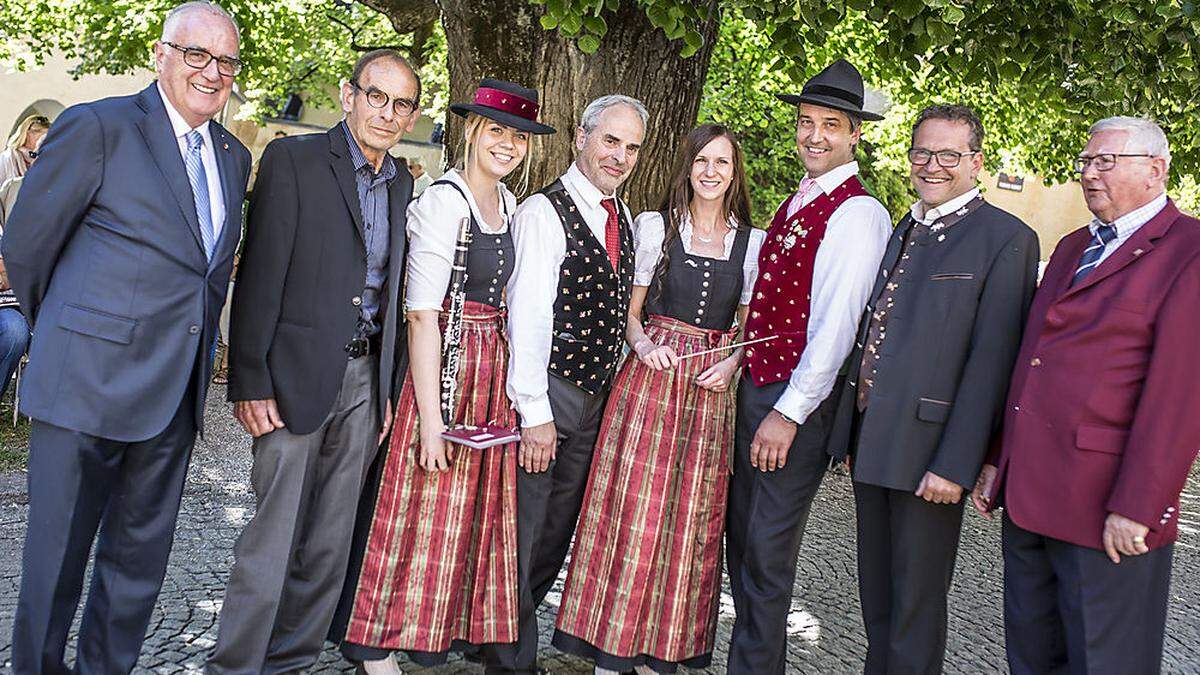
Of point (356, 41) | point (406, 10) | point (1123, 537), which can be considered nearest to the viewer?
point (1123, 537)

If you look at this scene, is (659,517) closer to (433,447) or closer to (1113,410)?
(433,447)

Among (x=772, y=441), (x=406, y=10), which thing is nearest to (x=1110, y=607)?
(x=772, y=441)

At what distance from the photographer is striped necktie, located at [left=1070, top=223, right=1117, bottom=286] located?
3.21m

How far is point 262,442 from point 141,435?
15.0 inches

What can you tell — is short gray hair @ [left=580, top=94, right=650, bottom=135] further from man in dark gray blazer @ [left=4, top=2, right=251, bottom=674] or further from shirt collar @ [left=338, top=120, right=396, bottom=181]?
man in dark gray blazer @ [left=4, top=2, right=251, bottom=674]

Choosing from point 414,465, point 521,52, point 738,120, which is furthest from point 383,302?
point 738,120

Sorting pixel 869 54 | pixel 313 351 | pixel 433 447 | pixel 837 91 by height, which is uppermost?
pixel 869 54

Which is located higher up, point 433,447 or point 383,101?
point 383,101

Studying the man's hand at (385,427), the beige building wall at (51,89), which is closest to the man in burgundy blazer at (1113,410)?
the man's hand at (385,427)

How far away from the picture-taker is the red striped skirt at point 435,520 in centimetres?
363

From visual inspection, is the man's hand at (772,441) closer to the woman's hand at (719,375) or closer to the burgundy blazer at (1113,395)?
the woman's hand at (719,375)

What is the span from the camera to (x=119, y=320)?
3.02m

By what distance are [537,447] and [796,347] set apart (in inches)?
37.1

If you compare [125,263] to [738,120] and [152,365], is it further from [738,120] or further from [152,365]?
[738,120]
